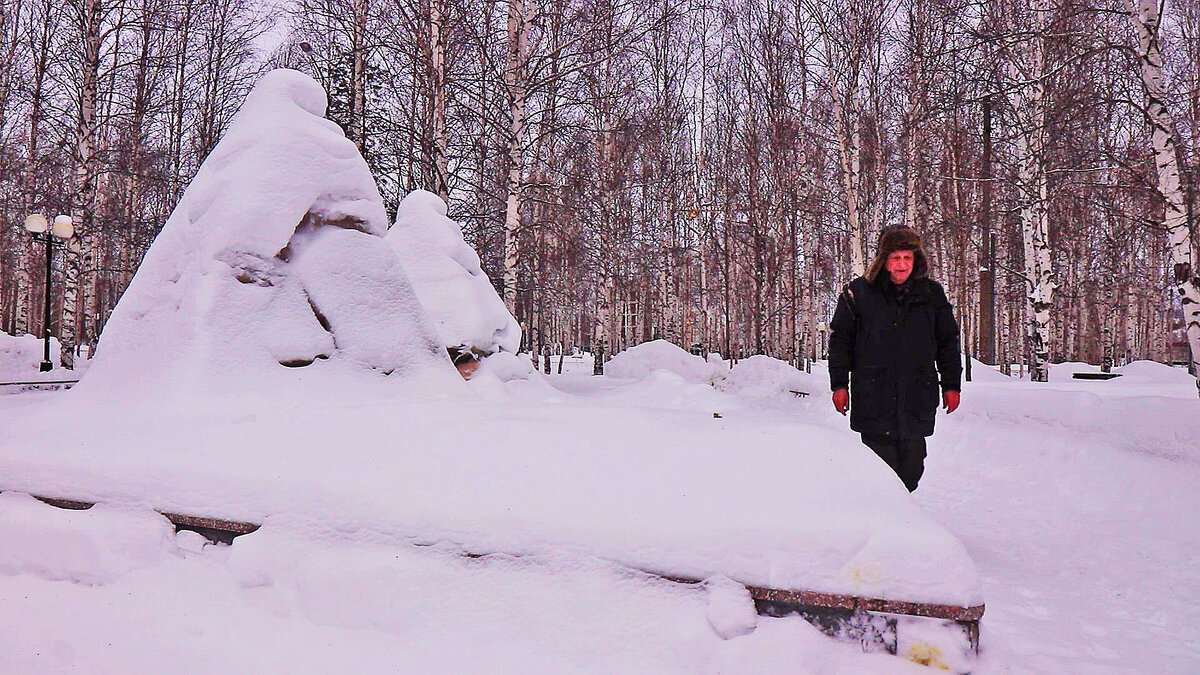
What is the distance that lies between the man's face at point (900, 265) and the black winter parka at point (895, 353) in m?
0.05

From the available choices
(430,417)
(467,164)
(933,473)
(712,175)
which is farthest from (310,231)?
(712,175)

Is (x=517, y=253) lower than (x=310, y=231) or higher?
higher

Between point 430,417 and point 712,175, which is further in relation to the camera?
point 712,175

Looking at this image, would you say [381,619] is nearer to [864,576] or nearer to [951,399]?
[864,576]

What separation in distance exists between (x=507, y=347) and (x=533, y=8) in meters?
6.36

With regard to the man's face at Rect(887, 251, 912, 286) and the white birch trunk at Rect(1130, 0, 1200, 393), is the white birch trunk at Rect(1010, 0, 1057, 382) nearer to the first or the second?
the white birch trunk at Rect(1130, 0, 1200, 393)

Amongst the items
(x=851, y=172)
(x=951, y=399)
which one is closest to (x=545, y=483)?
(x=951, y=399)

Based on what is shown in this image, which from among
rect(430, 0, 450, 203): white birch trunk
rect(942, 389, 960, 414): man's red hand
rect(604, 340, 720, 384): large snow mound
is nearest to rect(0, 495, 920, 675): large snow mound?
rect(942, 389, 960, 414): man's red hand

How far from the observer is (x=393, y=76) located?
44.3 ft

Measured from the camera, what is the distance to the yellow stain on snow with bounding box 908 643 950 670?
6.01 ft

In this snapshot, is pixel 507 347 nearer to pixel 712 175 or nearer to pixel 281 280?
pixel 281 280

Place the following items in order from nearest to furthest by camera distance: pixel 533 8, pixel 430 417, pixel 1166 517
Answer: pixel 430 417 → pixel 1166 517 → pixel 533 8

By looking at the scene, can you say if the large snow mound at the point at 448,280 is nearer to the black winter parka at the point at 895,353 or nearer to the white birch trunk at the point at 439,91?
the white birch trunk at the point at 439,91

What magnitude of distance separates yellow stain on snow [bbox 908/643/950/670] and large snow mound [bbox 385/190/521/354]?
646cm
